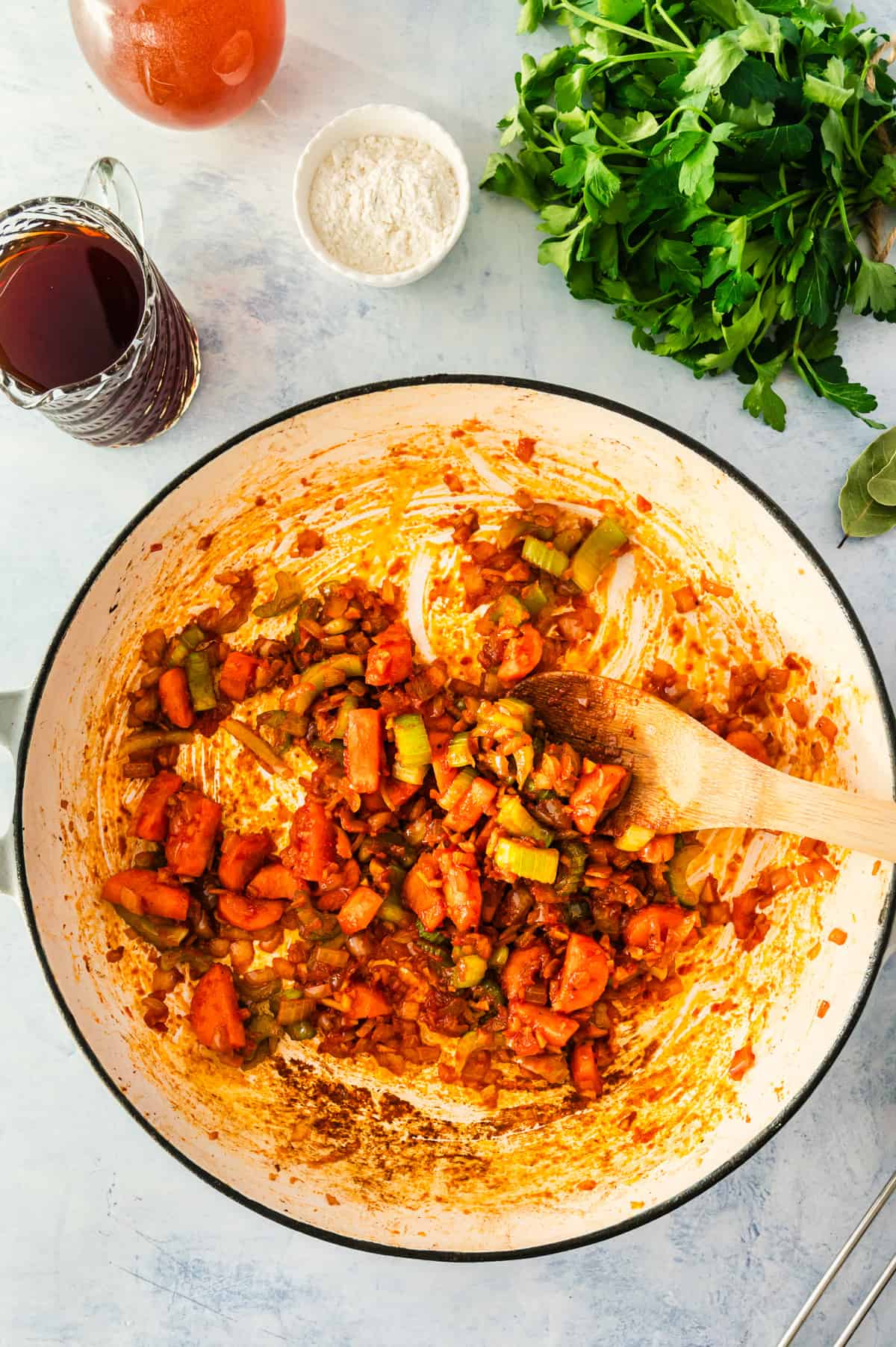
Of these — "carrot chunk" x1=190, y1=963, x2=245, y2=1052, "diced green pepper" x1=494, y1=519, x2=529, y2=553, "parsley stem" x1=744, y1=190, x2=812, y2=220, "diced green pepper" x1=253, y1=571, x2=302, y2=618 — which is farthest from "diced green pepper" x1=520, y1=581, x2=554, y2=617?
"carrot chunk" x1=190, y1=963, x2=245, y2=1052

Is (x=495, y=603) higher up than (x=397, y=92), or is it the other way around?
(x=397, y=92)

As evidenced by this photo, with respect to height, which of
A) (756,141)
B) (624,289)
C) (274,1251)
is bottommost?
(274,1251)

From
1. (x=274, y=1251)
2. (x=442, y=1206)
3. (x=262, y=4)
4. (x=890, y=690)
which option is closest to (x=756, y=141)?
(x=262, y=4)

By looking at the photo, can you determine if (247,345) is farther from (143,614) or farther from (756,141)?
(756,141)

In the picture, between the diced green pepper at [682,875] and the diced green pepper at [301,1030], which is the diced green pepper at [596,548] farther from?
the diced green pepper at [301,1030]

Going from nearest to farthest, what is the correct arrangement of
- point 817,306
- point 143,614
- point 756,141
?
point 756,141 < point 817,306 < point 143,614

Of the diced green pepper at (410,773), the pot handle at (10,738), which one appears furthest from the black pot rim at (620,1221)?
the diced green pepper at (410,773)

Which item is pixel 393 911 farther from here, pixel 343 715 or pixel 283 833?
pixel 343 715

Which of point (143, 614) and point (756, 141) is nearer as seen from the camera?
point (756, 141)
